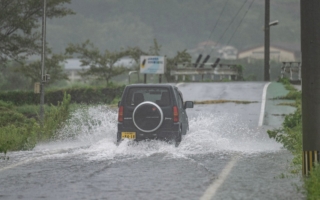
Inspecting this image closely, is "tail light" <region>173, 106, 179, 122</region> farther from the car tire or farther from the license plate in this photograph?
the license plate

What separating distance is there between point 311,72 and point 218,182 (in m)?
2.41

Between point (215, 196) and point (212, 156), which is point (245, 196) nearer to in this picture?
point (215, 196)

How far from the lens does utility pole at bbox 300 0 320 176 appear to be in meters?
12.0

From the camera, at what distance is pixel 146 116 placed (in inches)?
714

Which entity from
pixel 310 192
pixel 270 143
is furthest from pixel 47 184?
pixel 270 143

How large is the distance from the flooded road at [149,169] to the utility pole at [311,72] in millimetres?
881

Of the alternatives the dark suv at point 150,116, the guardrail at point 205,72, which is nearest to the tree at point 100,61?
the guardrail at point 205,72

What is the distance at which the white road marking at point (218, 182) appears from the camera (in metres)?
10.8

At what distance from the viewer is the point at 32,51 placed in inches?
2140

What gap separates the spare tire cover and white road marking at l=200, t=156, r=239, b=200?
302 cm

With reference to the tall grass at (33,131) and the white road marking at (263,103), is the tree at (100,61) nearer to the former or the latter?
the white road marking at (263,103)

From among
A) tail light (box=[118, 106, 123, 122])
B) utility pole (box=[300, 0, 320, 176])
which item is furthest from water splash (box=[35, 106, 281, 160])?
utility pole (box=[300, 0, 320, 176])

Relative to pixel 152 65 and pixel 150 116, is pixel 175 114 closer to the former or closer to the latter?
pixel 150 116

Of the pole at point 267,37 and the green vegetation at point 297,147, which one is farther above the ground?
the pole at point 267,37
